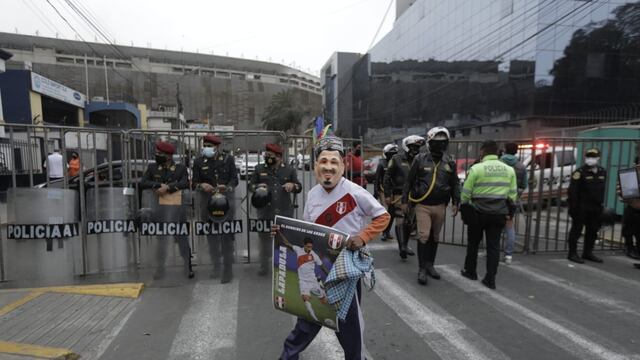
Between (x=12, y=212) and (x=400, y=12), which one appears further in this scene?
(x=400, y=12)

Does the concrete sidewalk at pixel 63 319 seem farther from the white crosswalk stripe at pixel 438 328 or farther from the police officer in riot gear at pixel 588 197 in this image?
the police officer in riot gear at pixel 588 197

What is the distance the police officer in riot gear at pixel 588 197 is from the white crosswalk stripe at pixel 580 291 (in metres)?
1.13

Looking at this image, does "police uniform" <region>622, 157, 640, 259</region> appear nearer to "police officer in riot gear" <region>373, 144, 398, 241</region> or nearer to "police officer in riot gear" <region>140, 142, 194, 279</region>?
"police officer in riot gear" <region>373, 144, 398, 241</region>

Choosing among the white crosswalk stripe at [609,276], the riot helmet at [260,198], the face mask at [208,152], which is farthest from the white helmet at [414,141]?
the face mask at [208,152]

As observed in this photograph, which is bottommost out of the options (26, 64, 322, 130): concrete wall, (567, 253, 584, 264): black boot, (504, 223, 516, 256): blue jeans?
(567, 253, 584, 264): black boot

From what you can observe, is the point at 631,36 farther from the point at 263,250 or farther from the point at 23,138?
the point at 23,138

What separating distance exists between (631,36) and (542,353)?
36.2 meters

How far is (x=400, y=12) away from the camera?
63656 millimetres

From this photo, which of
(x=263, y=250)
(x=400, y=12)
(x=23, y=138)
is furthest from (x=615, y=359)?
(x=400, y=12)

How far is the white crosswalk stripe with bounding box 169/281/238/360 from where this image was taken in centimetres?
358

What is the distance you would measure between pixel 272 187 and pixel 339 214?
284 cm

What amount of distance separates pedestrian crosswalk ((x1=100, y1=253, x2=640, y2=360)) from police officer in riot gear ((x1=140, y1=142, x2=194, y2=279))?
73 cm

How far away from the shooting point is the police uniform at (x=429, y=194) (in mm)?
5430

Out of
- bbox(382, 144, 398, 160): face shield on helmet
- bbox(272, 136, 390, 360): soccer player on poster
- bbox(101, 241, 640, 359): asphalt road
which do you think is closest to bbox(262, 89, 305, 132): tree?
bbox(382, 144, 398, 160): face shield on helmet
